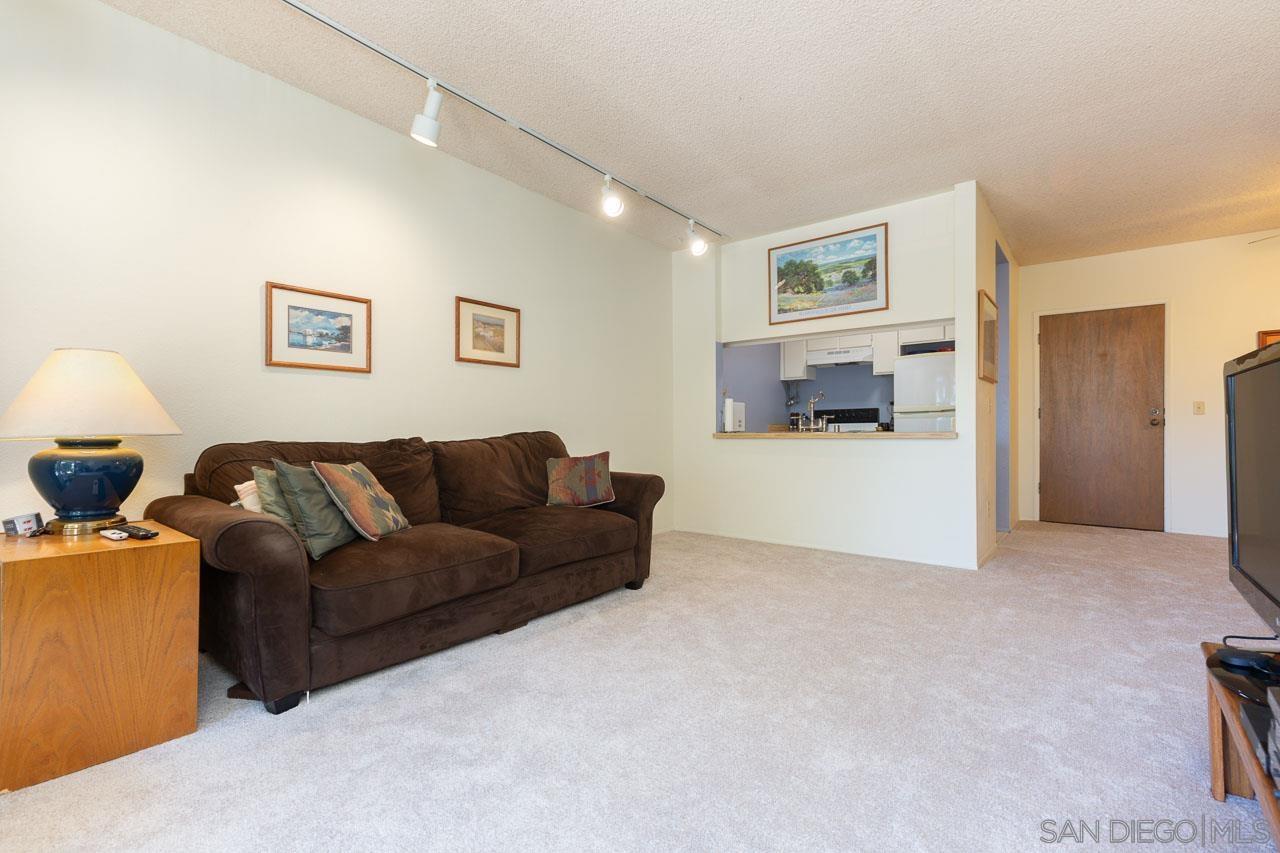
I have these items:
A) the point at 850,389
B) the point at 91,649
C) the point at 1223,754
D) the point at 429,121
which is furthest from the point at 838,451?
the point at 91,649

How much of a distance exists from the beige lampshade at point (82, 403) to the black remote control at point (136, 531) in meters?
0.30

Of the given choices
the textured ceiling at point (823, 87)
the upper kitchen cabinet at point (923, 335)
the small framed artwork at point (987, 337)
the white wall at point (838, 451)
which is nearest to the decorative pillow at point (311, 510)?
the textured ceiling at point (823, 87)

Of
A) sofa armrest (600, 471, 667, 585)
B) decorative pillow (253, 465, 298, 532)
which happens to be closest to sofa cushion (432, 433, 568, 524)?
sofa armrest (600, 471, 667, 585)

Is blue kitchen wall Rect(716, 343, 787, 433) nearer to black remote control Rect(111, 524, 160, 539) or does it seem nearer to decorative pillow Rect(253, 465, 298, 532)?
decorative pillow Rect(253, 465, 298, 532)

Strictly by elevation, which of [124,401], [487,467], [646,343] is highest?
[646,343]

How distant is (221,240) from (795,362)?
5314 mm

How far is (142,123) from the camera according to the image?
2.34m

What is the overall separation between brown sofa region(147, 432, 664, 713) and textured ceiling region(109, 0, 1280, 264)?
5.72ft

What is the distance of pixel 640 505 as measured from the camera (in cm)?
330

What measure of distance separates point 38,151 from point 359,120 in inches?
52.3

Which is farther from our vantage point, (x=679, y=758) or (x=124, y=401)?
(x=124, y=401)

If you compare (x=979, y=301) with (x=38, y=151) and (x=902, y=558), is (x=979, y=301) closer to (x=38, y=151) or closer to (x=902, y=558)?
(x=902, y=558)

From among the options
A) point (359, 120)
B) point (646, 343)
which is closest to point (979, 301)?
point (646, 343)

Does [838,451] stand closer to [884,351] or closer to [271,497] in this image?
[884,351]
